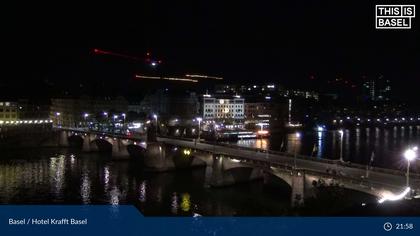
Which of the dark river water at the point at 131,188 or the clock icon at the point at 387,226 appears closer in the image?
the clock icon at the point at 387,226

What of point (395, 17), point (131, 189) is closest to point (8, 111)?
point (131, 189)

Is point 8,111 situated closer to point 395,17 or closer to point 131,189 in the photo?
point 131,189

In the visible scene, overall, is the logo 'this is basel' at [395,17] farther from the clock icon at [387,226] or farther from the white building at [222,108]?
the white building at [222,108]

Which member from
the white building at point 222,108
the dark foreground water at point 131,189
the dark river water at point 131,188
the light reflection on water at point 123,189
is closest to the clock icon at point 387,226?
the dark river water at point 131,188

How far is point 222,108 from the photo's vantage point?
273 feet

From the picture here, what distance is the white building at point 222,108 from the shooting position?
3206 inches

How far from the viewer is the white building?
8144cm

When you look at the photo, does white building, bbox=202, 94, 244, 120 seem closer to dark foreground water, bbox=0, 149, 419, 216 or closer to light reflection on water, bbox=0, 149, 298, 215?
light reflection on water, bbox=0, 149, 298, 215

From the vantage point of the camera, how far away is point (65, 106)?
249ft

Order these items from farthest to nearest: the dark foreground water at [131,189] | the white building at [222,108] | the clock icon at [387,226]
A: the white building at [222,108]
the dark foreground water at [131,189]
the clock icon at [387,226]

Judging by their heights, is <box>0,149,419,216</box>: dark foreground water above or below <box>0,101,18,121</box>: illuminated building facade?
below

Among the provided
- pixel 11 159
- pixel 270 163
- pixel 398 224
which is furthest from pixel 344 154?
pixel 398 224

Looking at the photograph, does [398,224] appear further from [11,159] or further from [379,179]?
[11,159]

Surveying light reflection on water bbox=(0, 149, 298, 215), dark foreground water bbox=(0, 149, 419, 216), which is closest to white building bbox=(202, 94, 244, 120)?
Answer: light reflection on water bbox=(0, 149, 298, 215)
